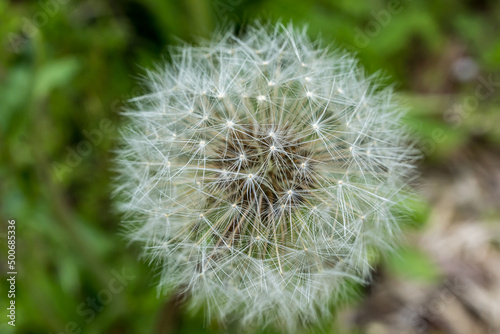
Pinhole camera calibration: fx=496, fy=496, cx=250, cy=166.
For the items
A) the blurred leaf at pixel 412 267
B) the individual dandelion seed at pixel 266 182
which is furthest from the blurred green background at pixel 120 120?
the individual dandelion seed at pixel 266 182

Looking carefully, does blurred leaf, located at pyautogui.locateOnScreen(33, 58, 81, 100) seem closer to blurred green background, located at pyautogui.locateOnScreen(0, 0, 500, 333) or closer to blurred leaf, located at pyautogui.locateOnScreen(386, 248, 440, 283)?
blurred green background, located at pyautogui.locateOnScreen(0, 0, 500, 333)

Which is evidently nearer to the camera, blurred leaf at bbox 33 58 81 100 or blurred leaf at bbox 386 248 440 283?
blurred leaf at bbox 33 58 81 100

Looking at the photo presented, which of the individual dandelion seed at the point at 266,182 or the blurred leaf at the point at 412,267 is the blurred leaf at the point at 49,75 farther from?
the blurred leaf at the point at 412,267

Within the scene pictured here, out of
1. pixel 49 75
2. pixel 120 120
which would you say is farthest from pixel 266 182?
pixel 120 120

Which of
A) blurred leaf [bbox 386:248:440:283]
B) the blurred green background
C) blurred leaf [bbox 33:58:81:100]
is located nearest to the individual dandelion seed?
the blurred green background

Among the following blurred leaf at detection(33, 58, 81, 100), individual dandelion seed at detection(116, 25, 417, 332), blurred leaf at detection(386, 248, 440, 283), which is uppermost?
blurred leaf at detection(33, 58, 81, 100)
